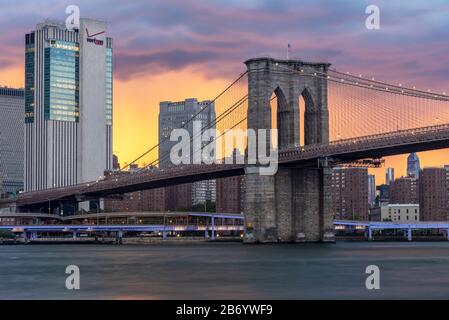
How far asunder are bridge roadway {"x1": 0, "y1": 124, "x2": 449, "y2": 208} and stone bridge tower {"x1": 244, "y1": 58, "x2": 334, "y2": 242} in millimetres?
2034

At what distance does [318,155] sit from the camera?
Answer: 91.2 meters

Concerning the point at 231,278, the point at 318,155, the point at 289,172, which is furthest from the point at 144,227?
the point at 231,278

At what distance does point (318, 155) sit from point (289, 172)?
237 inches

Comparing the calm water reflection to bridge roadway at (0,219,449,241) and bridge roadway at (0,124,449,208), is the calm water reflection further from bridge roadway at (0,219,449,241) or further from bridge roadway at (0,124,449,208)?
bridge roadway at (0,219,449,241)

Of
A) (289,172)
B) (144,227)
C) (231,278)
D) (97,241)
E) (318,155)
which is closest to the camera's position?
(231,278)

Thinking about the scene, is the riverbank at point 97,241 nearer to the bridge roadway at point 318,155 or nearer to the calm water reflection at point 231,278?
the bridge roadway at point 318,155

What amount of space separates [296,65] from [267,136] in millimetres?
8715

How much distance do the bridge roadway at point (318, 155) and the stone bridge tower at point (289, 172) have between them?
2.03 m

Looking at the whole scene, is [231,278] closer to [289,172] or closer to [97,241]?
[289,172]

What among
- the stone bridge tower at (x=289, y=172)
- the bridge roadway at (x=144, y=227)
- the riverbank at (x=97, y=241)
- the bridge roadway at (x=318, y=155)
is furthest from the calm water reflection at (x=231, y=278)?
the bridge roadway at (x=144, y=227)

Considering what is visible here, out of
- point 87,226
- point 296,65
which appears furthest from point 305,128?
point 87,226

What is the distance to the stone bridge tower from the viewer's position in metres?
94.5
